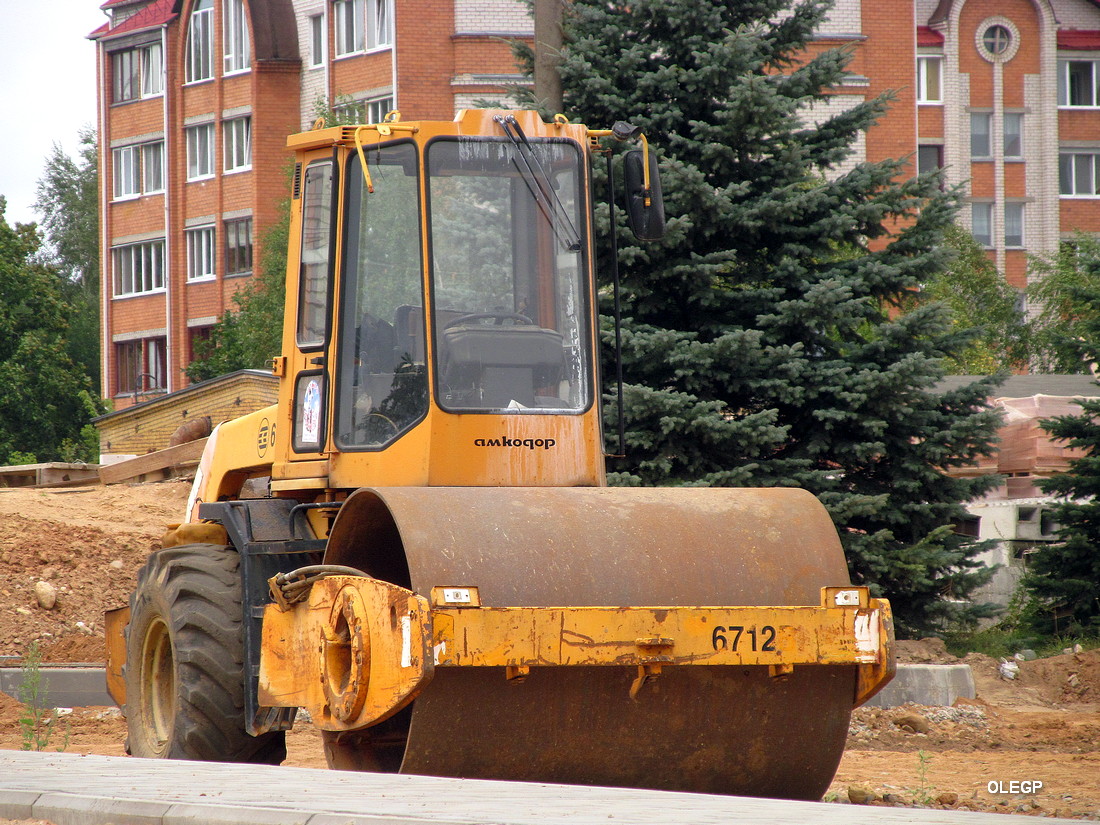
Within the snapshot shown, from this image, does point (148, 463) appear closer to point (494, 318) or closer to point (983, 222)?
point (494, 318)

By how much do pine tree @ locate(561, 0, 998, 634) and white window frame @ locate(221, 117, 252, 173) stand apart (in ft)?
103

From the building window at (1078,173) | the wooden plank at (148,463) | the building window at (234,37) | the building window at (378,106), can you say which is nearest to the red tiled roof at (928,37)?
the building window at (1078,173)

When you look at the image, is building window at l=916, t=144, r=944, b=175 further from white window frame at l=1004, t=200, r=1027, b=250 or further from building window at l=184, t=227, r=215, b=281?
building window at l=184, t=227, r=215, b=281

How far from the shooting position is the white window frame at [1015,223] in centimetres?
5191

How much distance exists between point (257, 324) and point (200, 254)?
12520mm

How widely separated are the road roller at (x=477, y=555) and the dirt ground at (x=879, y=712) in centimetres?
148

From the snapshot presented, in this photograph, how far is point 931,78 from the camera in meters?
51.0

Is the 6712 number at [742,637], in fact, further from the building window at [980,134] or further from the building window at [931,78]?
the building window at [980,134]

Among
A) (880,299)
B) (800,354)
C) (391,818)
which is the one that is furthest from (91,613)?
(391,818)

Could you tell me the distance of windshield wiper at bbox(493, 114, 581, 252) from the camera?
295 inches

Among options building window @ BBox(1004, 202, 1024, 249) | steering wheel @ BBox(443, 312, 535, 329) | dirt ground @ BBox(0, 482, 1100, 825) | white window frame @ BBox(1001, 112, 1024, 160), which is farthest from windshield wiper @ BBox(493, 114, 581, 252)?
white window frame @ BBox(1001, 112, 1024, 160)

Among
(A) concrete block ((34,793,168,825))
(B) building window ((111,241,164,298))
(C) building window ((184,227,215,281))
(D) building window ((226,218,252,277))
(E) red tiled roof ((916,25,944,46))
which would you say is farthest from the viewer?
(E) red tiled roof ((916,25,944,46))

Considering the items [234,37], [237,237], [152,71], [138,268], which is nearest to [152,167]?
[152,71]

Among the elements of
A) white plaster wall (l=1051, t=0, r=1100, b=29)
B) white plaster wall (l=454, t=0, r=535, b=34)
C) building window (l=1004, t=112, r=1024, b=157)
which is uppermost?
white plaster wall (l=1051, t=0, r=1100, b=29)
